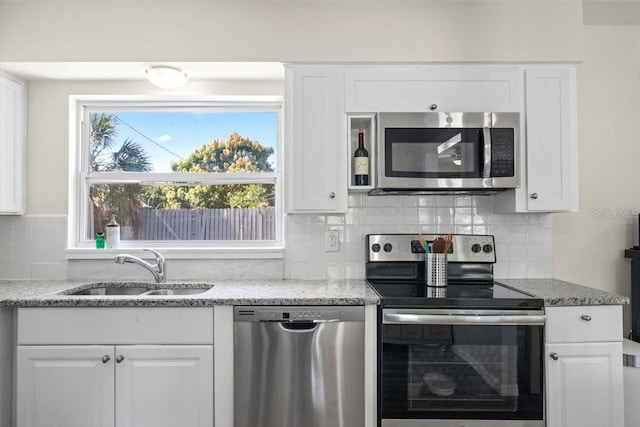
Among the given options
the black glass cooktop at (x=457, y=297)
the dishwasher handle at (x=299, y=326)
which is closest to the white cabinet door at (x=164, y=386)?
the dishwasher handle at (x=299, y=326)

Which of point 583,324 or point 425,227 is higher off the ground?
point 425,227

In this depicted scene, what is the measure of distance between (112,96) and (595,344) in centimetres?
296

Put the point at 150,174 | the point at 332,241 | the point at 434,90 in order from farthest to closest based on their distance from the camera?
the point at 150,174, the point at 332,241, the point at 434,90

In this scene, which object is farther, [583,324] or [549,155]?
[549,155]

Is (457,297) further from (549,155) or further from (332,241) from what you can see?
(549,155)

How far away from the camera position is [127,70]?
2408 mm

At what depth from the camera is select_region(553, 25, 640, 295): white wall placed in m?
2.59

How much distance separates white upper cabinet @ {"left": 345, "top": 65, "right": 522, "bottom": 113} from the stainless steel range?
103 cm

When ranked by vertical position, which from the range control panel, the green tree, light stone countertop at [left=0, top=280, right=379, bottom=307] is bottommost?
light stone countertop at [left=0, top=280, right=379, bottom=307]

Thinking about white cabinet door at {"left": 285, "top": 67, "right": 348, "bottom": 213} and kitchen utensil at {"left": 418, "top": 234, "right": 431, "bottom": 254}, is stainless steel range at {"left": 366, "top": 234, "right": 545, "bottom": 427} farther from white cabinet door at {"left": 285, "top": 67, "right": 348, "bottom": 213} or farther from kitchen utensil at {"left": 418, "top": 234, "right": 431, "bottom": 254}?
white cabinet door at {"left": 285, "top": 67, "right": 348, "bottom": 213}

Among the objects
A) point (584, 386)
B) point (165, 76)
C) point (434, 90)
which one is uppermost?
point (165, 76)

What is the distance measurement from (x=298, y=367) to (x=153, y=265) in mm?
1128

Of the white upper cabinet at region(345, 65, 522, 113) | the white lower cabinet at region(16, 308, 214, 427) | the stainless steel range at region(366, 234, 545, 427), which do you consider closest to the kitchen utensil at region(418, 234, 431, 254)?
the stainless steel range at region(366, 234, 545, 427)

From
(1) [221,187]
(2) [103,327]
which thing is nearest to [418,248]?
(1) [221,187]
